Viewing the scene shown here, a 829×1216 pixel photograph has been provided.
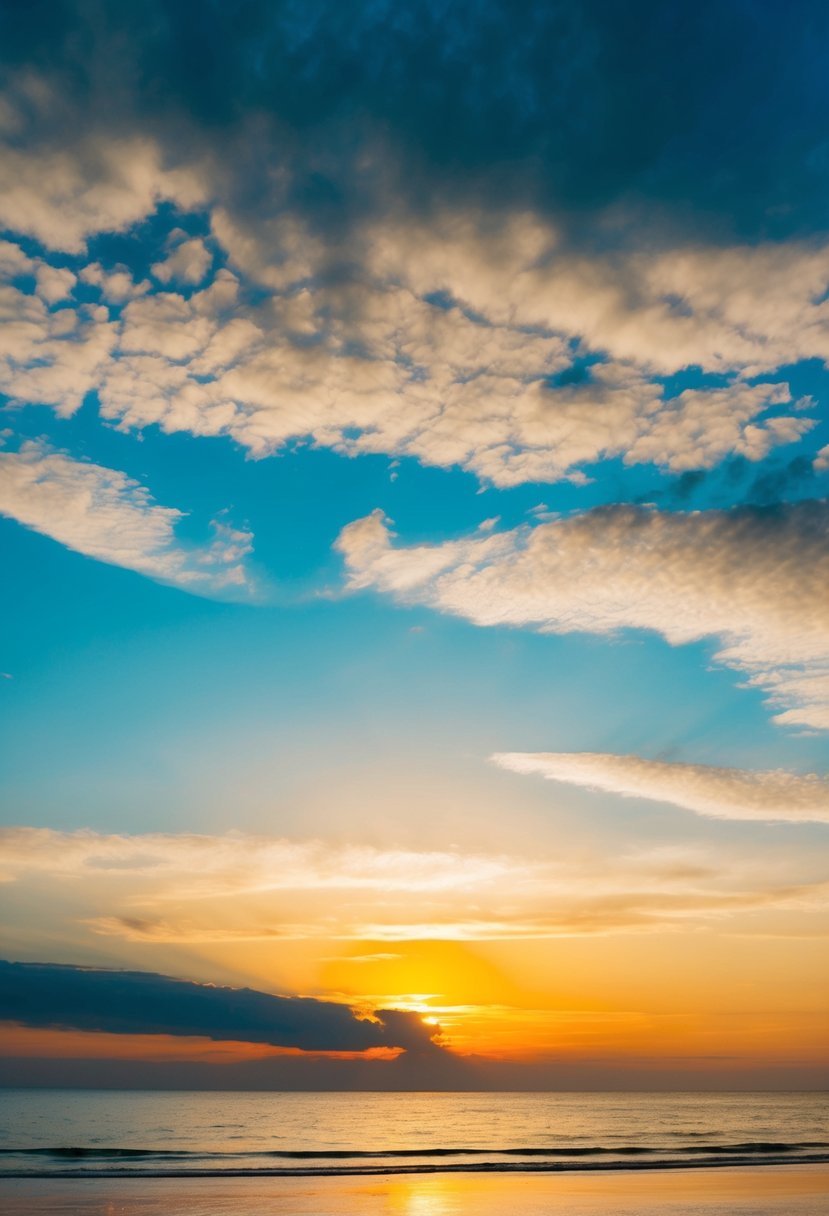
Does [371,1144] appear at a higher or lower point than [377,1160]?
lower

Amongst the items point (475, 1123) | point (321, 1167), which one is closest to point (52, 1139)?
point (321, 1167)

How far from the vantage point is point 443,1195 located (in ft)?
114

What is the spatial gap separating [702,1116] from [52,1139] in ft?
304

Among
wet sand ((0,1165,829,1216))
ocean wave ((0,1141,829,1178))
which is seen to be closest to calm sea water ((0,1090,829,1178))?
ocean wave ((0,1141,829,1178))

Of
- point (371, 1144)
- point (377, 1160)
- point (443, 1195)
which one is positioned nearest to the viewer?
point (443, 1195)

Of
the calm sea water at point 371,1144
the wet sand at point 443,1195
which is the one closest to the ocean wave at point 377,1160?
the calm sea water at point 371,1144

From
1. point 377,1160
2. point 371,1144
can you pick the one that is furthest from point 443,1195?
point 371,1144

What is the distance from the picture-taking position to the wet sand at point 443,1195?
29.7 m

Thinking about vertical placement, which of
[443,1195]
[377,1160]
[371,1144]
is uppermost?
[443,1195]

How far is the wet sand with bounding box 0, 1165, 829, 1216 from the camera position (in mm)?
29719

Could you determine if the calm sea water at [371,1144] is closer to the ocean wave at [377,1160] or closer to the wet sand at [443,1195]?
the ocean wave at [377,1160]

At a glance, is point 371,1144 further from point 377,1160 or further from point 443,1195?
point 443,1195

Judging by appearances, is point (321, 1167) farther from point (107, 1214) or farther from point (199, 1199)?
point (107, 1214)

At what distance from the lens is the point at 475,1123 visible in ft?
364
